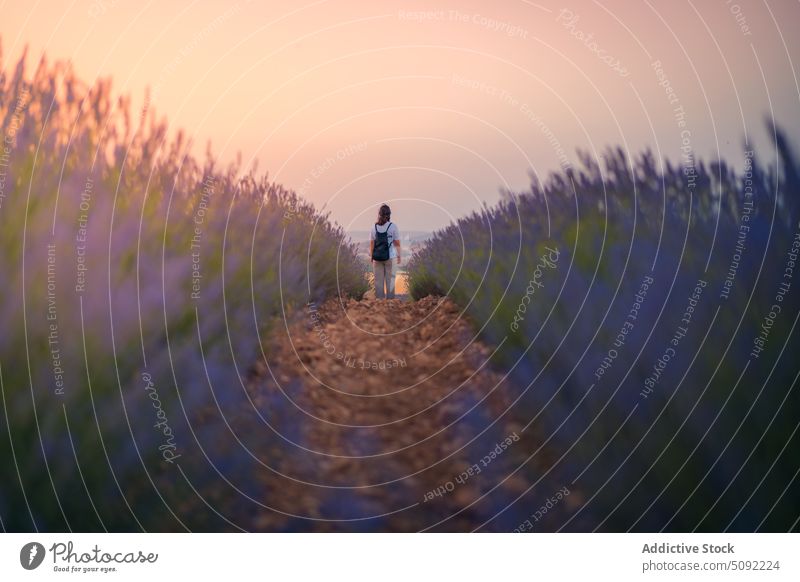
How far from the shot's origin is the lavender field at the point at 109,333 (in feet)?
11.1

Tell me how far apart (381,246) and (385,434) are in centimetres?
347

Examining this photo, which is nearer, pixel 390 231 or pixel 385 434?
pixel 385 434

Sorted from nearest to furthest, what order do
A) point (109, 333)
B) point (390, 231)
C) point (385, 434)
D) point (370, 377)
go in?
point (109, 333) < point (385, 434) < point (370, 377) < point (390, 231)

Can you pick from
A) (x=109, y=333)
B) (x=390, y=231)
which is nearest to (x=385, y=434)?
(x=109, y=333)

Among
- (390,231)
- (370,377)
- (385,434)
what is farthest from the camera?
(390,231)

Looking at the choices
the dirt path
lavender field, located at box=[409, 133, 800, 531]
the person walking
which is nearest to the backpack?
the person walking

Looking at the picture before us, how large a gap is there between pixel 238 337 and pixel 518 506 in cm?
161

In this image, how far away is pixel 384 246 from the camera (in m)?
7.28

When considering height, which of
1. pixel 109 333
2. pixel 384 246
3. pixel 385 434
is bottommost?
pixel 385 434

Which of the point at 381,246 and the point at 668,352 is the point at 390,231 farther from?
the point at 668,352

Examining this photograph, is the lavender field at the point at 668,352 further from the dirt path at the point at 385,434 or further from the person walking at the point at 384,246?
the person walking at the point at 384,246

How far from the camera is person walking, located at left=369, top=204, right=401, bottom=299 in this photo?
7.10m

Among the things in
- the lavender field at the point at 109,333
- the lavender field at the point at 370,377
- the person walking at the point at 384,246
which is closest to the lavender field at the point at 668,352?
the lavender field at the point at 370,377

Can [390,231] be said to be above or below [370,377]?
above
